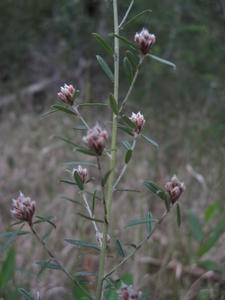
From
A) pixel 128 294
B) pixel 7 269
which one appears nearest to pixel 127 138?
pixel 7 269

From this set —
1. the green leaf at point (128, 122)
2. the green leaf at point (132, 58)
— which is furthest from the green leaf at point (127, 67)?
the green leaf at point (128, 122)

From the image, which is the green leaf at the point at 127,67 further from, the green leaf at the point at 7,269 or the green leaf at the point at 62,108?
the green leaf at the point at 7,269

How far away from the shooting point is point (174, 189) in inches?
35.5

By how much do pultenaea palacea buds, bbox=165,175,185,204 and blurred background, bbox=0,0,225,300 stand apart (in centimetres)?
28

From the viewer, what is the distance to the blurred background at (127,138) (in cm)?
184

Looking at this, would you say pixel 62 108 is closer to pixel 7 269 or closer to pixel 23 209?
pixel 23 209

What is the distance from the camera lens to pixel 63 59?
5508mm

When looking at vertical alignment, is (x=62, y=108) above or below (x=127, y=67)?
below

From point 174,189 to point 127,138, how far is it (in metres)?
3.10

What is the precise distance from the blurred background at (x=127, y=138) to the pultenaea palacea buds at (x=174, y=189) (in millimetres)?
279

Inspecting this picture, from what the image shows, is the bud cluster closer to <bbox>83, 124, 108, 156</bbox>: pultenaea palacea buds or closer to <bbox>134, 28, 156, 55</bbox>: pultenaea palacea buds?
<bbox>83, 124, 108, 156</bbox>: pultenaea palacea buds

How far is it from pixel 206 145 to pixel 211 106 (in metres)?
0.73

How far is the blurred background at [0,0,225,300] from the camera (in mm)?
1838

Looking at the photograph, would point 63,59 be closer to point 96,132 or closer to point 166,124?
point 166,124
